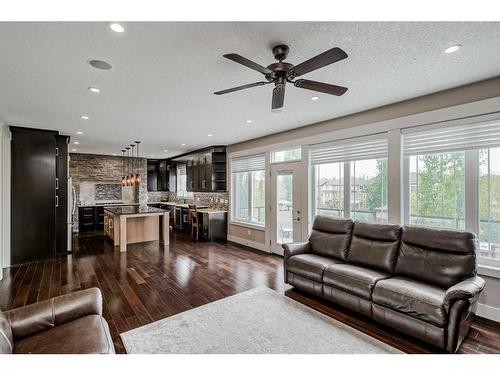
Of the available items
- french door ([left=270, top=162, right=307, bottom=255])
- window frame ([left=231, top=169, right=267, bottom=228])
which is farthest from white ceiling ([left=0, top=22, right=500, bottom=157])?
window frame ([left=231, top=169, right=267, bottom=228])

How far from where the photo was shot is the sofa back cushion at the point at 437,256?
2.57m

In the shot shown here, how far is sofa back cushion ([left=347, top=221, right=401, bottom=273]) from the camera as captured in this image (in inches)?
121

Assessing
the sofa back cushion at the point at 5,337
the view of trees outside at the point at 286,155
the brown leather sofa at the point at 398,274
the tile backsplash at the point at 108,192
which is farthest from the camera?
the tile backsplash at the point at 108,192

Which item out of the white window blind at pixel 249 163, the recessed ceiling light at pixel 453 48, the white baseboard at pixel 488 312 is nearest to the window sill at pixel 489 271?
the white baseboard at pixel 488 312

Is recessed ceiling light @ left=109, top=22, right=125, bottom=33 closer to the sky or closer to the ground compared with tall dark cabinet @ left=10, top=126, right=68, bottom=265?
closer to the sky

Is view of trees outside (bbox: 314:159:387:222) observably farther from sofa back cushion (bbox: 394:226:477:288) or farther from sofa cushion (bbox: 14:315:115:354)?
sofa cushion (bbox: 14:315:115:354)

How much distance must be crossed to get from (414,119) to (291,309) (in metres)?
2.91

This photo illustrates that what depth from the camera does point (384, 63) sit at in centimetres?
241

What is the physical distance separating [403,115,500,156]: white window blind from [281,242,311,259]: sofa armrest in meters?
1.92

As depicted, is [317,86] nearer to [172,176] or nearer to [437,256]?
[437,256]

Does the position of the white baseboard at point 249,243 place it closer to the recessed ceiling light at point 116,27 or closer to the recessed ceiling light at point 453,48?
the recessed ceiling light at point 453,48

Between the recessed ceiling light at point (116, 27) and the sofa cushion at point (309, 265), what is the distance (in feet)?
10.2

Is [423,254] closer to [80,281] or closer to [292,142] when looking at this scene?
[292,142]

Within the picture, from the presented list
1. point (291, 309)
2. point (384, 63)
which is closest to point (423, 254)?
point (291, 309)
